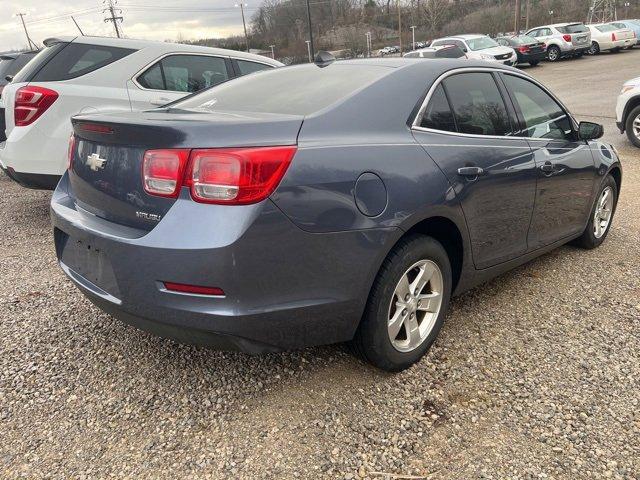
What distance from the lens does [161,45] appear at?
18.0 feet

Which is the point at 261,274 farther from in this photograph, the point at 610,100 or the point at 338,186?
the point at 610,100

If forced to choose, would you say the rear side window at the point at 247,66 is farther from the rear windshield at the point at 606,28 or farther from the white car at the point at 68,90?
the rear windshield at the point at 606,28

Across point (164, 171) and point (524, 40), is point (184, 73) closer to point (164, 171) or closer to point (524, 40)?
point (164, 171)

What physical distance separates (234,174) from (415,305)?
47.0 inches

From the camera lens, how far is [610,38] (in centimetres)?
2753

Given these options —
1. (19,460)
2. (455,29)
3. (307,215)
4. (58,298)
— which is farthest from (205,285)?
(455,29)

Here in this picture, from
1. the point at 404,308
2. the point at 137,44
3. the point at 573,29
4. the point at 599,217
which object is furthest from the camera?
the point at 573,29

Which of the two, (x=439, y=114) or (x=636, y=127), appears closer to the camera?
(x=439, y=114)

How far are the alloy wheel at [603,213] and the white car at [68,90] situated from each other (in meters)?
3.96

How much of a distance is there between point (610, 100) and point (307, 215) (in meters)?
14.1

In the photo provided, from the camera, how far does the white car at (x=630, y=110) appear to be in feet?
27.2

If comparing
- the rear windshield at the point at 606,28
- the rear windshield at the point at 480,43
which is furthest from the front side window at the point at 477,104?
the rear windshield at the point at 606,28

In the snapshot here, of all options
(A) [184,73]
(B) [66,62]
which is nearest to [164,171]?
(B) [66,62]

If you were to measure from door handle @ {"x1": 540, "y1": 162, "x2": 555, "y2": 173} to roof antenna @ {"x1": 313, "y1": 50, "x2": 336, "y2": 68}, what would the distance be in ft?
4.86
